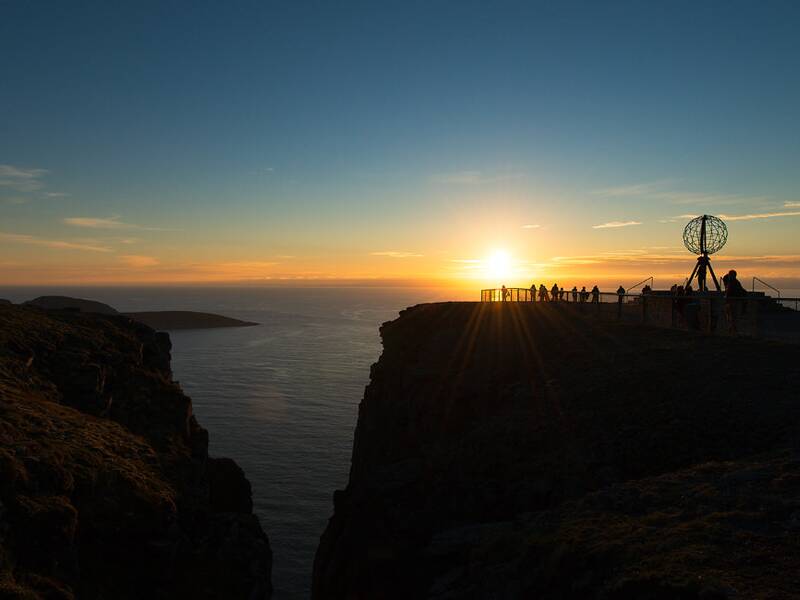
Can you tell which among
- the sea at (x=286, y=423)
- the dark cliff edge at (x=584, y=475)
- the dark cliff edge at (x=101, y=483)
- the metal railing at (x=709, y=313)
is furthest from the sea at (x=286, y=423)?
the metal railing at (x=709, y=313)

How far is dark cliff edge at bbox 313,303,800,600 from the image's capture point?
980 centimetres

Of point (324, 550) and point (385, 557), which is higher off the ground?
point (385, 557)

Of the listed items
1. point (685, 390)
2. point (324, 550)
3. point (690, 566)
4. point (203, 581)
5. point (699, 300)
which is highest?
point (699, 300)

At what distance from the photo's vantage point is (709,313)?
82.7 ft

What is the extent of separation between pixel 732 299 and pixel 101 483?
80.7 ft

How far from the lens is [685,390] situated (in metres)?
18.9

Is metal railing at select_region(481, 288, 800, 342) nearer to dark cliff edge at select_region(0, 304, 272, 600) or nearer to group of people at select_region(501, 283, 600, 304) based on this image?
group of people at select_region(501, 283, 600, 304)

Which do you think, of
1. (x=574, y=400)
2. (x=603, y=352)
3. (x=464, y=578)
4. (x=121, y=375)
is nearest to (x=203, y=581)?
(x=464, y=578)

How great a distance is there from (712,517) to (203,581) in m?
14.9

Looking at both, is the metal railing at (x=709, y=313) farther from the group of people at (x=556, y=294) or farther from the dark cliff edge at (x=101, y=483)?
the dark cliff edge at (x=101, y=483)

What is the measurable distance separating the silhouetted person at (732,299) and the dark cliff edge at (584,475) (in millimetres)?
1471

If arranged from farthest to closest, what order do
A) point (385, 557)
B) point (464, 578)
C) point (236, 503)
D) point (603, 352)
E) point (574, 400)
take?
1. point (236, 503)
2. point (603, 352)
3. point (574, 400)
4. point (385, 557)
5. point (464, 578)

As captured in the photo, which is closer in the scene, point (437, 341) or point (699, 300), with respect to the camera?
point (699, 300)

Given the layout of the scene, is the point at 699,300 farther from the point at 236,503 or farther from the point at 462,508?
the point at 236,503
